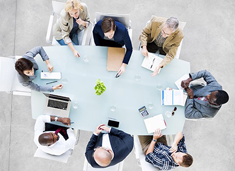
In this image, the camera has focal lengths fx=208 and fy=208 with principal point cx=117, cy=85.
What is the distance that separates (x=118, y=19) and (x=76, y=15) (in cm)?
52

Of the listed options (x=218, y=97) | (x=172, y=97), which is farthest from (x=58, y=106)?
(x=218, y=97)

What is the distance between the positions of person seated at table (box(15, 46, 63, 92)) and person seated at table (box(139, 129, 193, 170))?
1.31m

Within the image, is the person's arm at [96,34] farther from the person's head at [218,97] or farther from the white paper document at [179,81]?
the person's head at [218,97]

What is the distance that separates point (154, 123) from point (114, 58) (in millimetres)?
927

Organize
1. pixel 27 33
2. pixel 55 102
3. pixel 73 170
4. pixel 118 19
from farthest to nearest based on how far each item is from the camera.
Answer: pixel 27 33
pixel 73 170
pixel 118 19
pixel 55 102

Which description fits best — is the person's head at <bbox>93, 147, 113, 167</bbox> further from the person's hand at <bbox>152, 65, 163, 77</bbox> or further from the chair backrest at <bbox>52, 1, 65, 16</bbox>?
the chair backrest at <bbox>52, 1, 65, 16</bbox>

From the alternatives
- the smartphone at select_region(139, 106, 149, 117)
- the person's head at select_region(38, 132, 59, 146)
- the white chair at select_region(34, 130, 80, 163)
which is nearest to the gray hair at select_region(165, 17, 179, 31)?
the smartphone at select_region(139, 106, 149, 117)

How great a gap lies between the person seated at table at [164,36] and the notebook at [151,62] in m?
0.05

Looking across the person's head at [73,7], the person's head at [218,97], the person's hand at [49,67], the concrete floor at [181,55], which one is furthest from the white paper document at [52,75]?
the person's head at [218,97]

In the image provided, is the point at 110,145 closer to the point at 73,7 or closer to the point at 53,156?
the point at 53,156

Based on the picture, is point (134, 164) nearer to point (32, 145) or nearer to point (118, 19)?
point (32, 145)

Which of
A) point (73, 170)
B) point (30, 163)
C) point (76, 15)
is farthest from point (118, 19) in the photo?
point (30, 163)

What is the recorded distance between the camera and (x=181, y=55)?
3586mm

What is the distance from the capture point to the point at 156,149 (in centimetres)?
250
